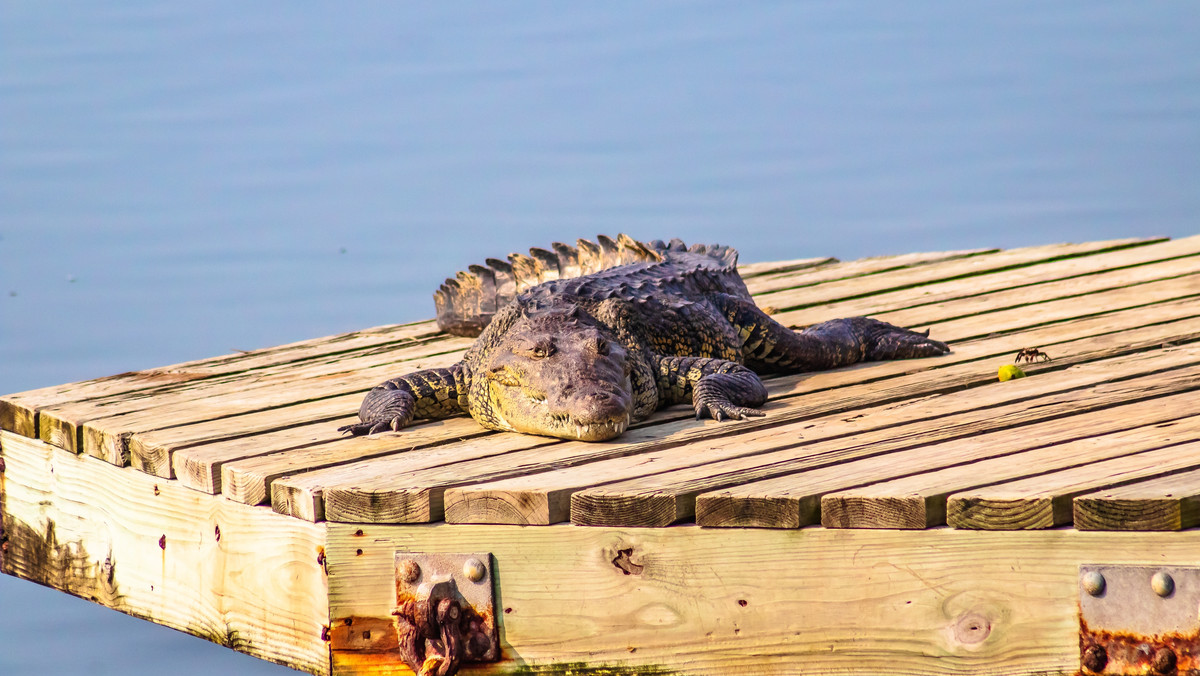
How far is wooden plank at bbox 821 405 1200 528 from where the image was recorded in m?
3.06

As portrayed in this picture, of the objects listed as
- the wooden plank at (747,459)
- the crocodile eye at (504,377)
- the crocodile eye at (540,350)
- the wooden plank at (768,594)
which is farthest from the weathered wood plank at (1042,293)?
the wooden plank at (768,594)

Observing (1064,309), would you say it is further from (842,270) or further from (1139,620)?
(1139,620)

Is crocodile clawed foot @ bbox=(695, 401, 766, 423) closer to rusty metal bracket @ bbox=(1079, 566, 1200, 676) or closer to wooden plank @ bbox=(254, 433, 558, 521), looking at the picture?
wooden plank @ bbox=(254, 433, 558, 521)

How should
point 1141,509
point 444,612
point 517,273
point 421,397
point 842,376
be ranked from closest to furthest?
point 1141,509 → point 444,612 → point 421,397 → point 842,376 → point 517,273

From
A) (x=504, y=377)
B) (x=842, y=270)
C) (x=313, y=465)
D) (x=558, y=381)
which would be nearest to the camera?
(x=313, y=465)

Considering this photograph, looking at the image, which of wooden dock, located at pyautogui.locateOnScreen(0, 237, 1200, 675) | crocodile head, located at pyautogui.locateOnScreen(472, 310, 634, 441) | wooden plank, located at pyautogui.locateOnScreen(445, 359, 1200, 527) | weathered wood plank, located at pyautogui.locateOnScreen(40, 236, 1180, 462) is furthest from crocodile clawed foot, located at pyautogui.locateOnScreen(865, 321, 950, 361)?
weathered wood plank, located at pyautogui.locateOnScreen(40, 236, 1180, 462)

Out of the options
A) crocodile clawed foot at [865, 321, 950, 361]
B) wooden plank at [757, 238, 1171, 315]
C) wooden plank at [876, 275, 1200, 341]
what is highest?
wooden plank at [757, 238, 1171, 315]

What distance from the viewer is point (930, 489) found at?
122 inches

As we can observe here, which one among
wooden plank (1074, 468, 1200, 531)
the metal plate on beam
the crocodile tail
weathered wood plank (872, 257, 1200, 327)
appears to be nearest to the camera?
wooden plank (1074, 468, 1200, 531)

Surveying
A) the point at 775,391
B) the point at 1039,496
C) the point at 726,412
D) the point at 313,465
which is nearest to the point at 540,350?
the point at 726,412

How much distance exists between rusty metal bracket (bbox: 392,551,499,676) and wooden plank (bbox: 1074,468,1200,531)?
130cm

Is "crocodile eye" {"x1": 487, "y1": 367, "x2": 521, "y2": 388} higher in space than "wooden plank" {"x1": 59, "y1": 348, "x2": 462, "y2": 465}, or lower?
higher

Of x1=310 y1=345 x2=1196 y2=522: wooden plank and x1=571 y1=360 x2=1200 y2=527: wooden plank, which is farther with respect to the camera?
x1=310 y1=345 x2=1196 y2=522: wooden plank

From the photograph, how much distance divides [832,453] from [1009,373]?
3.52 ft
